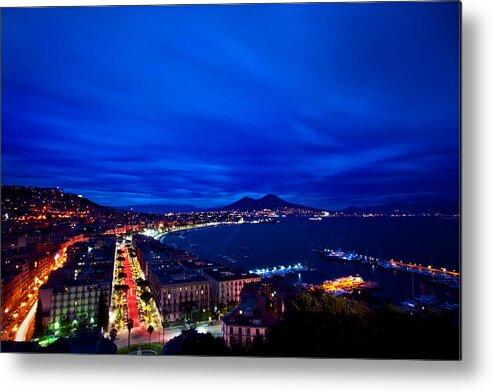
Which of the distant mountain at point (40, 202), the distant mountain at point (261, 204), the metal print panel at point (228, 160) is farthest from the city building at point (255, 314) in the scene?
the distant mountain at point (40, 202)

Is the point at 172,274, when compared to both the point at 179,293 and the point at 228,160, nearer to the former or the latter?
the point at 179,293

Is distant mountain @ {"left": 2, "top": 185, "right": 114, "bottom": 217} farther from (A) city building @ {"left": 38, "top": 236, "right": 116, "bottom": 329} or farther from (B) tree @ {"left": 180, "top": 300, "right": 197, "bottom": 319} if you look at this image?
(B) tree @ {"left": 180, "top": 300, "right": 197, "bottom": 319}

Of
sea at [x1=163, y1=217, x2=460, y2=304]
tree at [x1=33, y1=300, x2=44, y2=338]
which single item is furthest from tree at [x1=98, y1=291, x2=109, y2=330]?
sea at [x1=163, y1=217, x2=460, y2=304]

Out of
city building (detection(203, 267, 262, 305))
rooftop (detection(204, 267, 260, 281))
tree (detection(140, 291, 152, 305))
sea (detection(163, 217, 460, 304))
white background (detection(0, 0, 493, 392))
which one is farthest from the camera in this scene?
rooftop (detection(204, 267, 260, 281))

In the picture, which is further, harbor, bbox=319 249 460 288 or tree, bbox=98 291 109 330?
tree, bbox=98 291 109 330

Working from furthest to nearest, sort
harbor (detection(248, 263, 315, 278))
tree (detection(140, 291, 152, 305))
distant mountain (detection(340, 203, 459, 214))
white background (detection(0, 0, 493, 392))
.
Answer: harbor (detection(248, 263, 315, 278)) → tree (detection(140, 291, 152, 305)) → distant mountain (detection(340, 203, 459, 214)) → white background (detection(0, 0, 493, 392))

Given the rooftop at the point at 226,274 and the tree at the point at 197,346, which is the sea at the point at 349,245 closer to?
the rooftop at the point at 226,274

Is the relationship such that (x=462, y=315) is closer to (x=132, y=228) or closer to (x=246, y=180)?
(x=246, y=180)

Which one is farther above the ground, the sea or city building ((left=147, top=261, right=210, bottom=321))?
the sea
